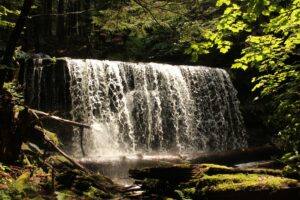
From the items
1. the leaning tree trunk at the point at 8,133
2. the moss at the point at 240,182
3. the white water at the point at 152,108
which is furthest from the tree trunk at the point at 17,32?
the white water at the point at 152,108

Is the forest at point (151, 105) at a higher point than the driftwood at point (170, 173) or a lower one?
higher

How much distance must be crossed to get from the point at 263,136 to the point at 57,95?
37.9ft

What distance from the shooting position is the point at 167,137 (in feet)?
58.3

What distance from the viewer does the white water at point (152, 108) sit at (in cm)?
1659

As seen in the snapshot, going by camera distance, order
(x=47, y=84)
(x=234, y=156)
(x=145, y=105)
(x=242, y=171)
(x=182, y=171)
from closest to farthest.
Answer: (x=242, y=171)
(x=182, y=171)
(x=234, y=156)
(x=47, y=84)
(x=145, y=105)

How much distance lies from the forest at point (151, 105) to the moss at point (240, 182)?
0.06 ft

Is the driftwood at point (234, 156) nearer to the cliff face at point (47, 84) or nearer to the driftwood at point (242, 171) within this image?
the driftwood at point (242, 171)

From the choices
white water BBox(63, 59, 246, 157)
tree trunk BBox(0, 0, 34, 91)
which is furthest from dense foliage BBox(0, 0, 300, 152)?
white water BBox(63, 59, 246, 157)

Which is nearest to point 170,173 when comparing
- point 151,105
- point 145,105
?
point 145,105

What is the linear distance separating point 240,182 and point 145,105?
12250 millimetres

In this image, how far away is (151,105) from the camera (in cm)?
1825

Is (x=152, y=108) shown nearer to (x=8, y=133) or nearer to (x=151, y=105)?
(x=151, y=105)

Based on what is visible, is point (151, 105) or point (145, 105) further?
point (151, 105)

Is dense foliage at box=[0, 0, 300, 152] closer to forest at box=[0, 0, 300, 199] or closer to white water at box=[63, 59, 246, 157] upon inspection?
forest at box=[0, 0, 300, 199]
